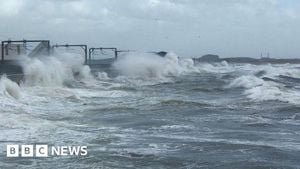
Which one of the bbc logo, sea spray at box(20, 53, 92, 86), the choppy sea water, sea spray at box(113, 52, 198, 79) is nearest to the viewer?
the choppy sea water

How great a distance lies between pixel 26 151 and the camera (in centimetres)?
1050

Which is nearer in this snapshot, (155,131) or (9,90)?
(155,131)

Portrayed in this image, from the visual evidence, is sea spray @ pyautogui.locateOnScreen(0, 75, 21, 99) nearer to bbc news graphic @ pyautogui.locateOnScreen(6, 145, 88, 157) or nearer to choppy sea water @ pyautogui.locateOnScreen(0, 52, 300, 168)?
choppy sea water @ pyautogui.locateOnScreen(0, 52, 300, 168)

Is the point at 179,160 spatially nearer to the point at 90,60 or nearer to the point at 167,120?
the point at 167,120

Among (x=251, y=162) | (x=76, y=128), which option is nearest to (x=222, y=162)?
(x=251, y=162)

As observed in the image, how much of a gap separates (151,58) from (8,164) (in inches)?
2367

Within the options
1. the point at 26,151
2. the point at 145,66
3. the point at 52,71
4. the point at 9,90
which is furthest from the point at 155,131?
the point at 145,66

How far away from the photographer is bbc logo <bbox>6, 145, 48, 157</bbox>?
1023cm

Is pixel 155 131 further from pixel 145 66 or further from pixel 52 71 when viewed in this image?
pixel 145 66

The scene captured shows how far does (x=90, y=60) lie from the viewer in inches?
2606

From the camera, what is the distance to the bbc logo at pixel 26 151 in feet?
33.6

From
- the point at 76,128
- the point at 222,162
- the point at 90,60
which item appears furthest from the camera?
the point at 90,60

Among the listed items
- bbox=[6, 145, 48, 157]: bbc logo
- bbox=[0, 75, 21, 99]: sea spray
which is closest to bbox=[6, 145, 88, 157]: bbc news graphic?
bbox=[6, 145, 48, 157]: bbc logo

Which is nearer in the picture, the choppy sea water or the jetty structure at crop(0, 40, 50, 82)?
the choppy sea water
